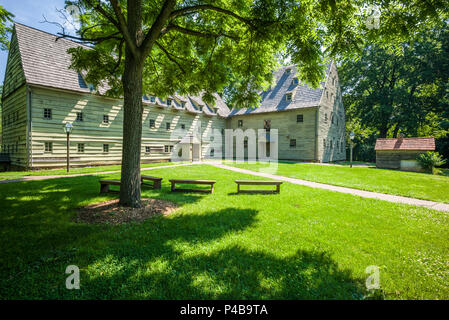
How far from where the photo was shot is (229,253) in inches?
144

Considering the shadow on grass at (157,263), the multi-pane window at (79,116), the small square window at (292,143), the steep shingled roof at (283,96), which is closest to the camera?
the shadow on grass at (157,263)

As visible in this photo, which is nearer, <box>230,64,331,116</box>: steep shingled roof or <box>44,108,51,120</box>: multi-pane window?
<box>44,108,51,120</box>: multi-pane window

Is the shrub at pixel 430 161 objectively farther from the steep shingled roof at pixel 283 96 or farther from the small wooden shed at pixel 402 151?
the steep shingled roof at pixel 283 96

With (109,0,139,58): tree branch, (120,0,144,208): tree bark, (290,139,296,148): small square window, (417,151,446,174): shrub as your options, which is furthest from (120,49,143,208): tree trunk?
(290,139,296,148): small square window

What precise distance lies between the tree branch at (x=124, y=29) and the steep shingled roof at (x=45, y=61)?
13.4 metres

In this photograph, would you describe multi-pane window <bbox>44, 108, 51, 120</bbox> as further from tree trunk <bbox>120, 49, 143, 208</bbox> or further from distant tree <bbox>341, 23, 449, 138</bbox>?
distant tree <bbox>341, 23, 449, 138</bbox>

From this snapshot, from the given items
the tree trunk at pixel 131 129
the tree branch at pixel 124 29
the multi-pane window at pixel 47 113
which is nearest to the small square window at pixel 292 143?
the tree trunk at pixel 131 129

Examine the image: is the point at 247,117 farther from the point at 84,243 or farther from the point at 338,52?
the point at 84,243

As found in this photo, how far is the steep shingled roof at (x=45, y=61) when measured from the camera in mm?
14875

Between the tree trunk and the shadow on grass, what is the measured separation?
4.43 feet

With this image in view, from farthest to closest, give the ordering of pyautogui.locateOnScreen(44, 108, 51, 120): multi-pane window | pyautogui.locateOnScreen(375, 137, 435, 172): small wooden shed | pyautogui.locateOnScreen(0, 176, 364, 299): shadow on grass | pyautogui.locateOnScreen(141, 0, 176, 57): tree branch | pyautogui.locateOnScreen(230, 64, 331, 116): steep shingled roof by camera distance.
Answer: pyautogui.locateOnScreen(230, 64, 331, 116): steep shingled roof < pyautogui.locateOnScreen(375, 137, 435, 172): small wooden shed < pyautogui.locateOnScreen(44, 108, 51, 120): multi-pane window < pyautogui.locateOnScreen(141, 0, 176, 57): tree branch < pyautogui.locateOnScreen(0, 176, 364, 299): shadow on grass

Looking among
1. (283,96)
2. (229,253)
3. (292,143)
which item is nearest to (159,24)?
(229,253)

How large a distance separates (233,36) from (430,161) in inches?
765

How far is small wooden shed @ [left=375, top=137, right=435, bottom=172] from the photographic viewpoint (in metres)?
17.2
